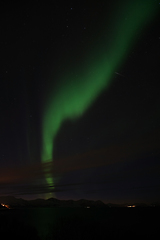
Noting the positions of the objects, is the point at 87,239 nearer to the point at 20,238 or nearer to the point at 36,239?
the point at 36,239

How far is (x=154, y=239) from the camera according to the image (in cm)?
3666

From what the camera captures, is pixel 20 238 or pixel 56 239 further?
pixel 56 239

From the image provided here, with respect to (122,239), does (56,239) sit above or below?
above

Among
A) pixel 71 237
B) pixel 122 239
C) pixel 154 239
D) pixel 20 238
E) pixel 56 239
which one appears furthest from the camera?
pixel 154 239

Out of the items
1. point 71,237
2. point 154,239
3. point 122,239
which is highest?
point 71,237

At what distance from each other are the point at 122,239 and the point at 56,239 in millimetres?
11593

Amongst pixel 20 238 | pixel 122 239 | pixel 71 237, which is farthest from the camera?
pixel 122 239

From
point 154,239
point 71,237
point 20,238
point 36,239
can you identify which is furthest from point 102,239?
point 154,239

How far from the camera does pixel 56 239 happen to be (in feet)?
70.9

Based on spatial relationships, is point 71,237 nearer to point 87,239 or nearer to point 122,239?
point 87,239

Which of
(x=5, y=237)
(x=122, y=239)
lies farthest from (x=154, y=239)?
(x=5, y=237)

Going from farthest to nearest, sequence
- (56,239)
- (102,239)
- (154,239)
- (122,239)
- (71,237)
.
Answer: (154,239) < (122,239) < (102,239) < (71,237) < (56,239)

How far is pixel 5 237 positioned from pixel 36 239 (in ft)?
10.1

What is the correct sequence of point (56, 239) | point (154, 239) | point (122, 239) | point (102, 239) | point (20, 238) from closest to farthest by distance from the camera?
point (20, 238), point (56, 239), point (102, 239), point (122, 239), point (154, 239)
